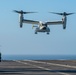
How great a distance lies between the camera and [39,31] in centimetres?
9806

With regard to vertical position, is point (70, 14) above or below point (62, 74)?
above

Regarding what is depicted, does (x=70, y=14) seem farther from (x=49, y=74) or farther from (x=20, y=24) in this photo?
(x=49, y=74)

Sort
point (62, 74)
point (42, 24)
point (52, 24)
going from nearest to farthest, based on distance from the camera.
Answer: point (62, 74) < point (42, 24) < point (52, 24)

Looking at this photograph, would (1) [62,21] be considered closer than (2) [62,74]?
No

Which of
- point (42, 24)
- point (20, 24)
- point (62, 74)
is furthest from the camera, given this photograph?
point (42, 24)

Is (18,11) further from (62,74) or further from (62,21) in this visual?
(62,74)

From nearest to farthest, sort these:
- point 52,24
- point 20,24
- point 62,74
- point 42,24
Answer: point 62,74 < point 20,24 < point 42,24 < point 52,24

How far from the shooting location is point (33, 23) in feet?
357

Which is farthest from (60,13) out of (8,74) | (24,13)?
(8,74)

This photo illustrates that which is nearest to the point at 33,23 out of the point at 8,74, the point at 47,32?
the point at 47,32

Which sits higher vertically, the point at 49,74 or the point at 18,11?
the point at 18,11

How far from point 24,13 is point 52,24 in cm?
1153

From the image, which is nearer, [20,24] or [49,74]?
[49,74]

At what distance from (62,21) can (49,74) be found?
60338 mm
